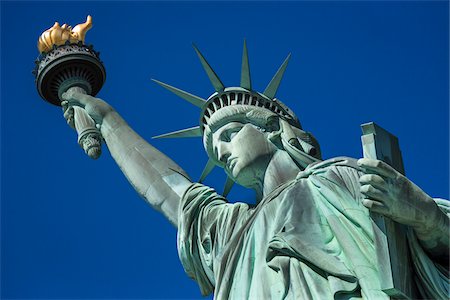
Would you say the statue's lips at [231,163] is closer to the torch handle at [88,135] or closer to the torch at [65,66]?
the torch handle at [88,135]

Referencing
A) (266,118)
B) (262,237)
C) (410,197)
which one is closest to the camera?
(410,197)

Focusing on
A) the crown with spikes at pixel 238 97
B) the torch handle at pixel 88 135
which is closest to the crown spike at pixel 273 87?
the crown with spikes at pixel 238 97

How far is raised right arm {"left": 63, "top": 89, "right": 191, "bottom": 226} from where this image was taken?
16.2 meters

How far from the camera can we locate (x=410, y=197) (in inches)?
514

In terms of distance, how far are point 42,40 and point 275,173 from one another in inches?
169

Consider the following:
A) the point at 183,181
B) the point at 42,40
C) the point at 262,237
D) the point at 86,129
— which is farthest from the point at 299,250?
the point at 42,40

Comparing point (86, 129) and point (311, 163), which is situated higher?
point (86, 129)

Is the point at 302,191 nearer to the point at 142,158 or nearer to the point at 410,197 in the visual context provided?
the point at 410,197

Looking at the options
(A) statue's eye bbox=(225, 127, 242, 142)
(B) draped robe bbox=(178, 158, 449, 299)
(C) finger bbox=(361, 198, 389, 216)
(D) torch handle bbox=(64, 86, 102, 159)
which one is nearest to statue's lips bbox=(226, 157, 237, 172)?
(A) statue's eye bbox=(225, 127, 242, 142)

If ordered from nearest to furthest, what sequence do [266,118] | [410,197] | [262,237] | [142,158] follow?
[410,197], [262,237], [266,118], [142,158]

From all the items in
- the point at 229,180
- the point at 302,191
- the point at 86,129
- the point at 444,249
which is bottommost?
the point at 444,249

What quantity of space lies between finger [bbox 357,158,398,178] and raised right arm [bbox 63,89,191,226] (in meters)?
3.68

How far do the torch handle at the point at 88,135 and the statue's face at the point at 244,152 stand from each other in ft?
6.97

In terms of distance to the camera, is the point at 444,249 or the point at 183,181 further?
the point at 183,181
